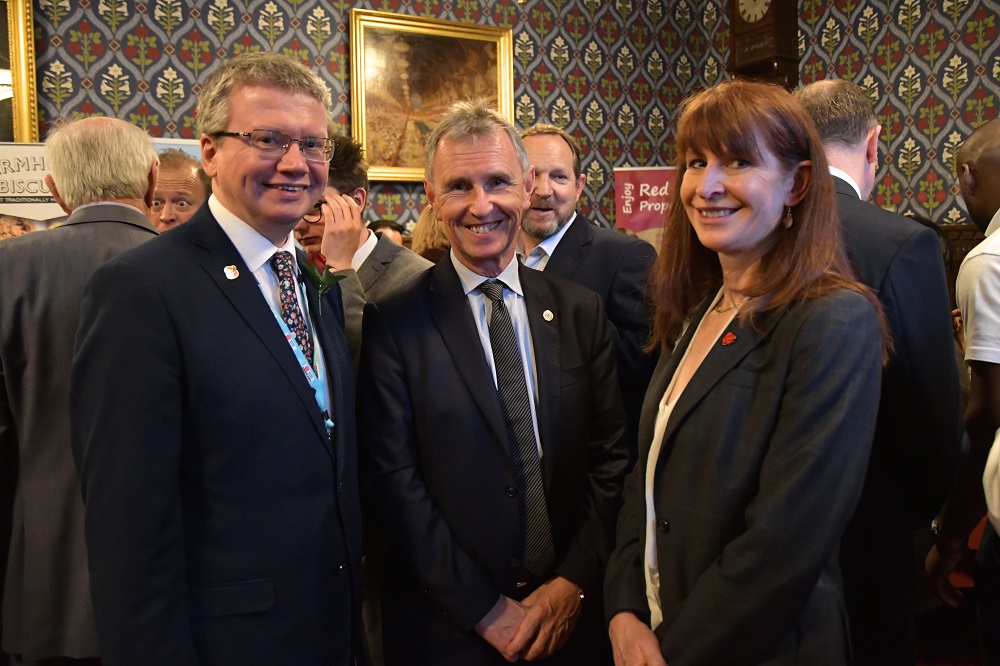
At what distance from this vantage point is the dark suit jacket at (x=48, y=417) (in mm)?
2113

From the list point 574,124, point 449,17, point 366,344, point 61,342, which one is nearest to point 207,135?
point 366,344

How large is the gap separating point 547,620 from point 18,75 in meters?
4.72

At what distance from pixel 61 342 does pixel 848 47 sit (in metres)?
5.87

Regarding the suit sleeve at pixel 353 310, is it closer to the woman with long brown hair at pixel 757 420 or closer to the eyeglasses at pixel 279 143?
the eyeglasses at pixel 279 143

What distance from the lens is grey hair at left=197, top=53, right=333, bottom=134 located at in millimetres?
1708

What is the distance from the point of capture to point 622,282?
2.60m

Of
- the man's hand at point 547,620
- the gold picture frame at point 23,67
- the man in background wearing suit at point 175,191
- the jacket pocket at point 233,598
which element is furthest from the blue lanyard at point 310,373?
the gold picture frame at point 23,67

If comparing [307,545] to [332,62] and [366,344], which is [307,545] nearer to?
[366,344]

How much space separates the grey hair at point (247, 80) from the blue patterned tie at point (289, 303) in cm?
30

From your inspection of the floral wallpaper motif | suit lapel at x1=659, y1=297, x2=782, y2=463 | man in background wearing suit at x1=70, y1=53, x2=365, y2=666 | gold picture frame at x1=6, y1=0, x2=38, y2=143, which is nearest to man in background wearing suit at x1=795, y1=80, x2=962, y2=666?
suit lapel at x1=659, y1=297, x2=782, y2=463

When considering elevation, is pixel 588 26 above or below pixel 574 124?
above

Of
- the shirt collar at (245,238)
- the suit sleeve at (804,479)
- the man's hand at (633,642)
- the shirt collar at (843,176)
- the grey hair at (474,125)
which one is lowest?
the man's hand at (633,642)

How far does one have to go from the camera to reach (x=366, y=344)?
2053mm

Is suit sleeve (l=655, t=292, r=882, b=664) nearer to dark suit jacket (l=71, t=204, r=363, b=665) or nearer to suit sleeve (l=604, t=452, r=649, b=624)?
suit sleeve (l=604, t=452, r=649, b=624)
